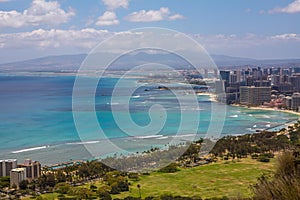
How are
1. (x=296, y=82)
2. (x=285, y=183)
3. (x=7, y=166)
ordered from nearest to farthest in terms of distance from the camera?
(x=285, y=183)
(x=7, y=166)
(x=296, y=82)

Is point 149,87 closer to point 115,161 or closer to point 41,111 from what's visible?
A: point 41,111

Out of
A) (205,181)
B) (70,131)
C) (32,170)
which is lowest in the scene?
(205,181)

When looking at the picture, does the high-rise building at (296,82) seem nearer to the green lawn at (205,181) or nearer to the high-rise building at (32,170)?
the green lawn at (205,181)

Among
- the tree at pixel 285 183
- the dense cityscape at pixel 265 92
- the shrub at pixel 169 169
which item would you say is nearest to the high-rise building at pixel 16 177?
the shrub at pixel 169 169

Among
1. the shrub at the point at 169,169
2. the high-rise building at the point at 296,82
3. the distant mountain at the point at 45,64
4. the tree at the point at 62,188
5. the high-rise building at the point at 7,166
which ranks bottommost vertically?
the tree at the point at 62,188

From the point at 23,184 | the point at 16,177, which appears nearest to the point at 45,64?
the point at 16,177

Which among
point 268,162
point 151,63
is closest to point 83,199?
point 151,63

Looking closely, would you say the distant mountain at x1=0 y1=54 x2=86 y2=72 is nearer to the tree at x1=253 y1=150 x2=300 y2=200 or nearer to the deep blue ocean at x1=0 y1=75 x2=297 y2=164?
the deep blue ocean at x1=0 y1=75 x2=297 y2=164

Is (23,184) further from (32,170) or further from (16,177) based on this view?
(32,170)
